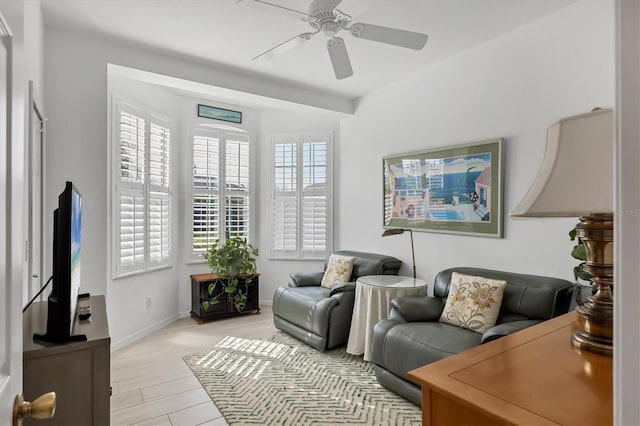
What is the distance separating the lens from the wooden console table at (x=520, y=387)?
0.86 metres

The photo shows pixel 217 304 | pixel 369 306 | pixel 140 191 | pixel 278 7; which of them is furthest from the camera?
pixel 217 304

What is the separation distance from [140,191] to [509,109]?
3692mm

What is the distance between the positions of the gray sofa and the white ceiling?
1991mm

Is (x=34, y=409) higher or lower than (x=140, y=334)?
higher

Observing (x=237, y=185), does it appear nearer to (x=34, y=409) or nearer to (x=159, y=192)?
(x=159, y=192)

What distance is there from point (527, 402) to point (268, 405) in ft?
6.83

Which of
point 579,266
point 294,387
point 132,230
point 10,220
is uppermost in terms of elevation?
point 10,220

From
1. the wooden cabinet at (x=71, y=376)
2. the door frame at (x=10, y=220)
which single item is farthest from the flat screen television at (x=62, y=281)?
the door frame at (x=10, y=220)

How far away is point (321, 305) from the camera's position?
350cm

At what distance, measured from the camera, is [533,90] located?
2.90 meters

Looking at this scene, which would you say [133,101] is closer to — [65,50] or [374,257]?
[65,50]

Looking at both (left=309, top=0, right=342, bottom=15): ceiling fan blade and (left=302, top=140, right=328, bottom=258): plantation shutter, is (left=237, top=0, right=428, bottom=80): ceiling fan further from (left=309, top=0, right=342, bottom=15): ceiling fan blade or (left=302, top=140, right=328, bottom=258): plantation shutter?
(left=302, top=140, right=328, bottom=258): plantation shutter

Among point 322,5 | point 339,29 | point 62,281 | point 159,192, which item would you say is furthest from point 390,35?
point 159,192

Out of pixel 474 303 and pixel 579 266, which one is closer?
pixel 579 266
